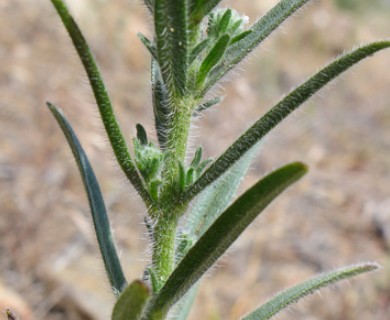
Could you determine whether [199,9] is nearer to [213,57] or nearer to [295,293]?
[213,57]

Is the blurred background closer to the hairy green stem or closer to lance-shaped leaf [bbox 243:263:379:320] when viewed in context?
the hairy green stem

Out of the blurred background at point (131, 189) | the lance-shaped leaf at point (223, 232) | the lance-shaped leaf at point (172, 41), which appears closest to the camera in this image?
the lance-shaped leaf at point (223, 232)

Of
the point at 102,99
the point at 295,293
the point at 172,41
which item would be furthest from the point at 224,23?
the point at 295,293

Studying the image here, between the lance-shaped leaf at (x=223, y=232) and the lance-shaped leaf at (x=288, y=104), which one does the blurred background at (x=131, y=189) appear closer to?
the lance-shaped leaf at (x=288, y=104)

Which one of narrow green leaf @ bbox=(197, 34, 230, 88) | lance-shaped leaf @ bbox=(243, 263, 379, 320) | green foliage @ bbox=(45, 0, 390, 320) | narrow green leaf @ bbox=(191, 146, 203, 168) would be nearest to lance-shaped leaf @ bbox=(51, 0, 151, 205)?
green foliage @ bbox=(45, 0, 390, 320)

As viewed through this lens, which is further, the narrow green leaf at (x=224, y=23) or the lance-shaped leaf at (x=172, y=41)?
the narrow green leaf at (x=224, y=23)

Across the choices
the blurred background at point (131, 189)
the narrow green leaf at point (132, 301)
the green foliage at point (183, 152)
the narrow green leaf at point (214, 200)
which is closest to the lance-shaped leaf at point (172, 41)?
the green foliage at point (183, 152)
